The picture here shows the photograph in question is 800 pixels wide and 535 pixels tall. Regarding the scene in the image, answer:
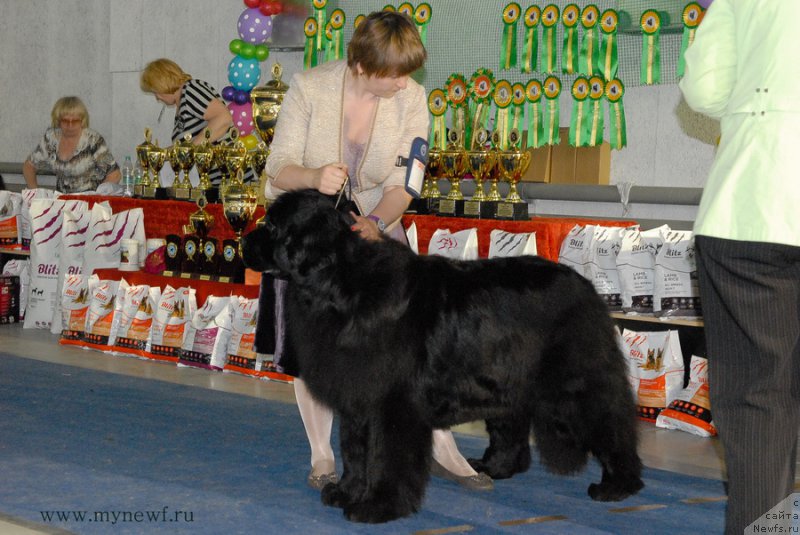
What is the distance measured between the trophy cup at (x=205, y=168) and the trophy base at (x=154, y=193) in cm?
25

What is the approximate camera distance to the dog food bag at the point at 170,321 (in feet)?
18.1

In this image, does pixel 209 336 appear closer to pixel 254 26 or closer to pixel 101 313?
pixel 101 313

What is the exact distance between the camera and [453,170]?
5.12m

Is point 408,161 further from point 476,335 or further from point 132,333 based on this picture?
point 132,333

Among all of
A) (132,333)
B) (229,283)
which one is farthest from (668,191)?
(132,333)

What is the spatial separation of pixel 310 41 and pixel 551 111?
1970 millimetres

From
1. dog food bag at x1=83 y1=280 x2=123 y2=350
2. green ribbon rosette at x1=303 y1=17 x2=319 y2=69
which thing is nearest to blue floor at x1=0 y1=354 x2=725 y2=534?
dog food bag at x1=83 y1=280 x2=123 y2=350

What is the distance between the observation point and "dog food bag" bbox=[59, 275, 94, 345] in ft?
19.6

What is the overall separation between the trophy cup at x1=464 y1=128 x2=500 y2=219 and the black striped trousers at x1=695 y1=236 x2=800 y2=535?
2805 millimetres

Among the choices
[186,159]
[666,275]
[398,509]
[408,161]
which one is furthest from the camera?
[186,159]

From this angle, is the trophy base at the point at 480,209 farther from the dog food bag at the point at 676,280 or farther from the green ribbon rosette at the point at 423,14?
the green ribbon rosette at the point at 423,14

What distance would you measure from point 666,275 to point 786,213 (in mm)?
2531

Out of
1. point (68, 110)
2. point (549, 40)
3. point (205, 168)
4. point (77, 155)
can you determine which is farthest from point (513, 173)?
point (68, 110)

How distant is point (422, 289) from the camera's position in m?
2.82
